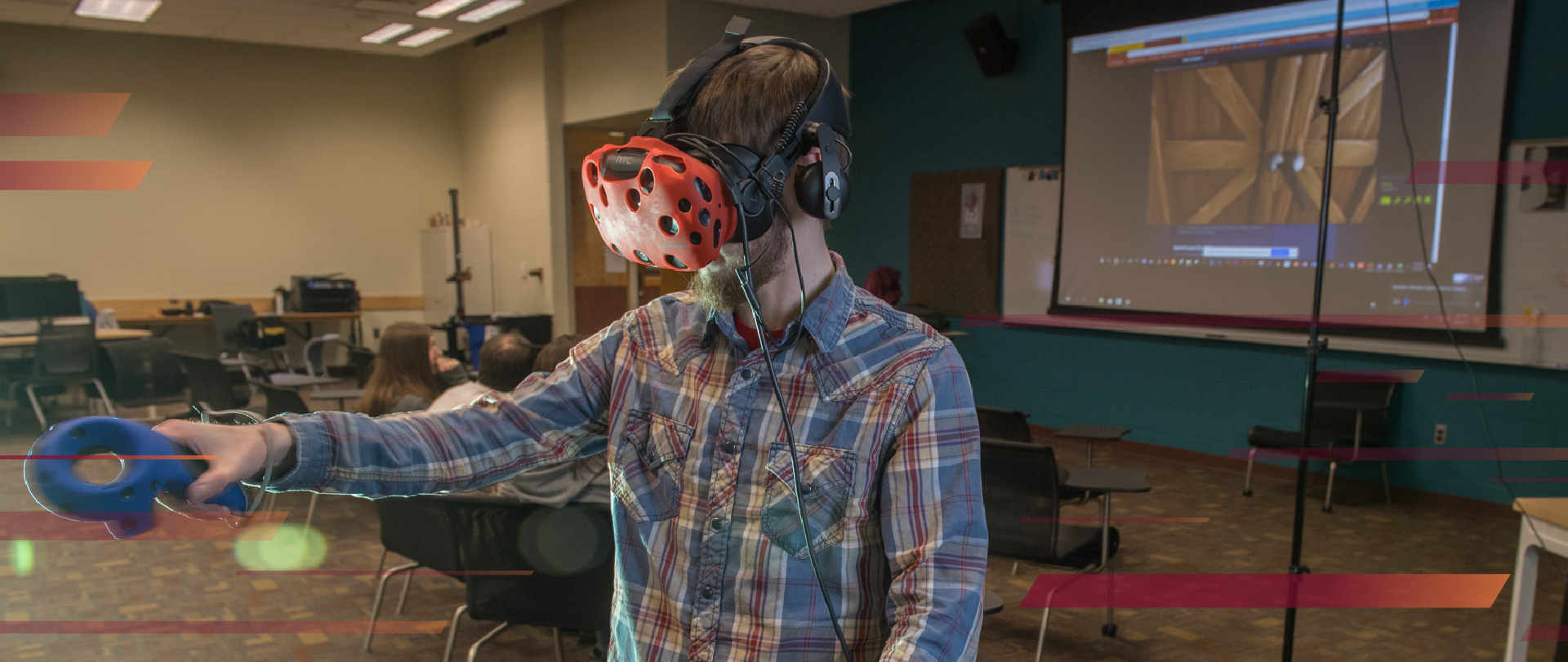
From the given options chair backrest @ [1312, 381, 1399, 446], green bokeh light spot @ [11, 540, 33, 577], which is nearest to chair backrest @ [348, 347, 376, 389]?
green bokeh light spot @ [11, 540, 33, 577]

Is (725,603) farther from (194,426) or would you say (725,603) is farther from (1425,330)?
(1425,330)

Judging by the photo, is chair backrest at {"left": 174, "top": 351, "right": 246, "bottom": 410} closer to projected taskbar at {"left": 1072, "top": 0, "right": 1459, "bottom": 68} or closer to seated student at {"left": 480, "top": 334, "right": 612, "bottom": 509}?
seated student at {"left": 480, "top": 334, "right": 612, "bottom": 509}

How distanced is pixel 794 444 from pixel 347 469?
44 centimetres

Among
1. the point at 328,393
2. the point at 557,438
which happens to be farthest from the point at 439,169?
the point at 557,438

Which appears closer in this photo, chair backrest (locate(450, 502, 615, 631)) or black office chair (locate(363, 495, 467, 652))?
chair backrest (locate(450, 502, 615, 631))

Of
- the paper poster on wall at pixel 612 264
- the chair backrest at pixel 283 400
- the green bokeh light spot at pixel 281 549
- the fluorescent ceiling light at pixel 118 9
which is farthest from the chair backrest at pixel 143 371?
the paper poster on wall at pixel 612 264

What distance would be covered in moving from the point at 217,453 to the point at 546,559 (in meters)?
1.72

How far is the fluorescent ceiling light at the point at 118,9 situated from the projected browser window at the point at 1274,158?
23.5ft

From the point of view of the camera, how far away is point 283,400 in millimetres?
3842

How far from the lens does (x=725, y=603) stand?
916 millimetres

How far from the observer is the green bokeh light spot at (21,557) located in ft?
12.5
